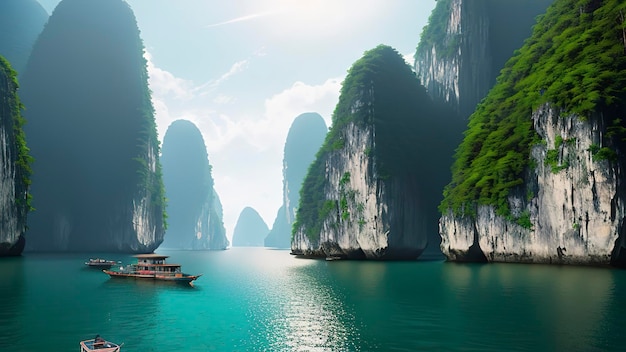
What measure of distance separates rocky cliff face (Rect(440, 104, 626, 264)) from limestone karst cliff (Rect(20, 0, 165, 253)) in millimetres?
84145

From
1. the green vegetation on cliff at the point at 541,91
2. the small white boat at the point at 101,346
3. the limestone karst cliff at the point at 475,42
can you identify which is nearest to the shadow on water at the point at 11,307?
the small white boat at the point at 101,346

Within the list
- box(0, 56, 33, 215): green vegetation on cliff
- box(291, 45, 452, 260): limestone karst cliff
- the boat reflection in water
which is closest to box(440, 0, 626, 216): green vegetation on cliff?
box(291, 45, 452, 260): limestone karst cliff

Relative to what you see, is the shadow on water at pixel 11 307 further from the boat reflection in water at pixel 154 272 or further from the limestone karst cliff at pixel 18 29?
the limestone karst cliff at pixel 18 29

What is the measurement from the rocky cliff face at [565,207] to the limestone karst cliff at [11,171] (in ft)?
215

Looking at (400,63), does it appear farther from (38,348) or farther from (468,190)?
(38,348)

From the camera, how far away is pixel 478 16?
307 feet

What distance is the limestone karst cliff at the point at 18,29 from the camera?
12688 centimetres

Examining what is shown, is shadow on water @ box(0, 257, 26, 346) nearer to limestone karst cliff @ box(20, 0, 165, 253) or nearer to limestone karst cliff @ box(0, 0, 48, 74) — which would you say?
limestone karst cliff @ box(20, 0, 165, 253)

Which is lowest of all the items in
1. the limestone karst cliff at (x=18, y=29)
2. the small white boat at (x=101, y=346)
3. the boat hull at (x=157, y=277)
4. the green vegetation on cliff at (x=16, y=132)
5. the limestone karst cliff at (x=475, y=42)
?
the boat hull at (x=157, y=277)

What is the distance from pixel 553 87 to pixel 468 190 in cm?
1728

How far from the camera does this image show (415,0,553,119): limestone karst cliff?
3661 inches

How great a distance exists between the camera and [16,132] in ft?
215

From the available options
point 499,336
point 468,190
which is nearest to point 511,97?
point 468,190

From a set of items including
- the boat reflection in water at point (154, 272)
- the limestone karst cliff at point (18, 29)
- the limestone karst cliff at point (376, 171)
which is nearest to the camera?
the boat reflection in water at point (154, 272)
